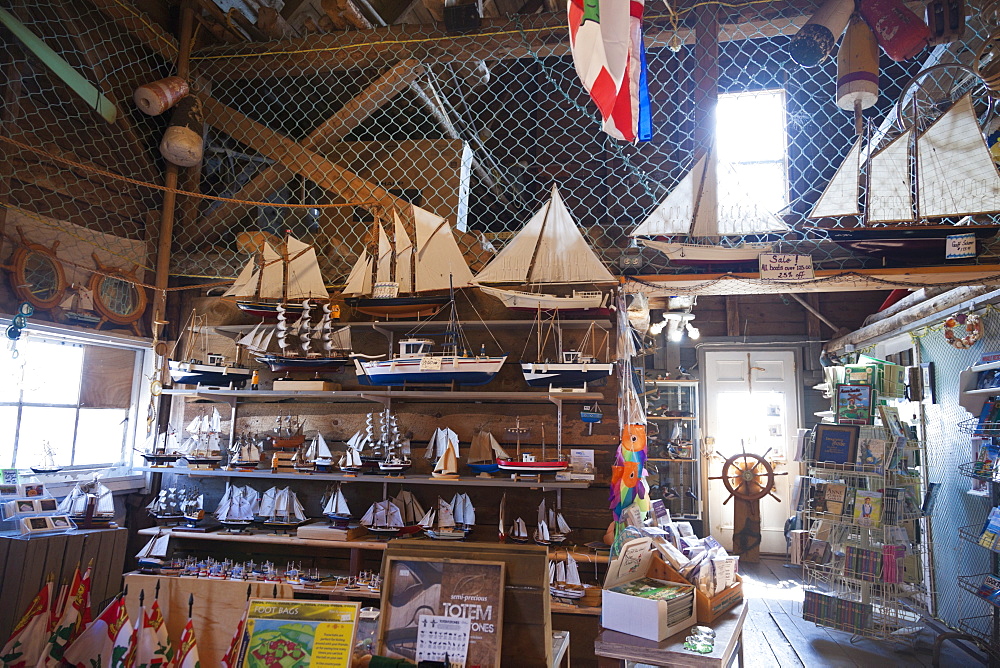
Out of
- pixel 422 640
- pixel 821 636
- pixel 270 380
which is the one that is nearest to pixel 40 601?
pixel 422 640

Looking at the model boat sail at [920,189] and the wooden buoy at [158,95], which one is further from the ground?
the wooden buoy at [158,95]

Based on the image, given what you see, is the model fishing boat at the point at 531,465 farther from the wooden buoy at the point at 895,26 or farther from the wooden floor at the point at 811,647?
the wooden buoy at the point at 895,26

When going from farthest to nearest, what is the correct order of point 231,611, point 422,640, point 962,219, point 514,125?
point 514,125 → point 962,219 → point 231,611 → point 422,640

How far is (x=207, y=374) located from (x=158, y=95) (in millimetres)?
2008

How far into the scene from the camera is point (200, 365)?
473 centimetres

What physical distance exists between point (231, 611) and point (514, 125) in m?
6.81

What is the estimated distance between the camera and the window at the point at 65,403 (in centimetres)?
420

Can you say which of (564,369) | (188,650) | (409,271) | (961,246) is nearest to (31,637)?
(188,650)

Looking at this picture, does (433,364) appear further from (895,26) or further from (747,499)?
(747,499)

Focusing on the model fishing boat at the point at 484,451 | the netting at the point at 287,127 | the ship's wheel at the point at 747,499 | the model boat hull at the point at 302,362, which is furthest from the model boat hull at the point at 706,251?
the ship's wheel at the point at 747,499

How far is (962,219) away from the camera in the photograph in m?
4.15

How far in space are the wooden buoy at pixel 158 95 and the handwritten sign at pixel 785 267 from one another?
4.24 m

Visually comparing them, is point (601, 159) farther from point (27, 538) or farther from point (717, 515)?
point (27, 538)

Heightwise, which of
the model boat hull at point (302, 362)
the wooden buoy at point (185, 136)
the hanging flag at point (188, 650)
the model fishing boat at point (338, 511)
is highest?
the wooden buoy at point (185, 136)
